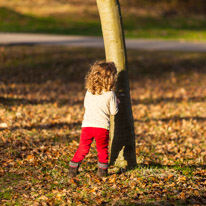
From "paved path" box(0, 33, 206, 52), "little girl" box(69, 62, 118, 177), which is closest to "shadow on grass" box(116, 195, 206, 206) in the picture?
"little girl" box(69, 62, 118, 177)

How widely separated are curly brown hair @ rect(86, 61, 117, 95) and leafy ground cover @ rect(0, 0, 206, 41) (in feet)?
55.9

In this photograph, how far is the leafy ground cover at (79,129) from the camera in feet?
15.2

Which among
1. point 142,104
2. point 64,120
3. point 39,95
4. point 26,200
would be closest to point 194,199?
point 26,200

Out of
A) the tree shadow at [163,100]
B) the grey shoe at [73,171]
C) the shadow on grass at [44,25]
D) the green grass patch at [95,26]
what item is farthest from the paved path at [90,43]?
the grey shoe at [73,171]

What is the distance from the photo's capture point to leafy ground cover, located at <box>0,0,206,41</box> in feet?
74.7

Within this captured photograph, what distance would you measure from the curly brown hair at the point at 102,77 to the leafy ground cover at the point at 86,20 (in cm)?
1704

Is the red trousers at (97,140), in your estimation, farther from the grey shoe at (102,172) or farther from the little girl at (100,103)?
the grey shoe at (102,172)

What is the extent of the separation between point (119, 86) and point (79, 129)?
2642 mm

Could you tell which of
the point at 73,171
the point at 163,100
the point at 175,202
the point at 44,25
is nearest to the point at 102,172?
the point at 73,171

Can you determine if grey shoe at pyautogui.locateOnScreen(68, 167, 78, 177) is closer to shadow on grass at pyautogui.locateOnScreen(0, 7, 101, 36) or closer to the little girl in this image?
the little girl

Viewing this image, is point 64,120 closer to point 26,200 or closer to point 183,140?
point 183,140

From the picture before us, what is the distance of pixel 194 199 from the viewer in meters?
4.45

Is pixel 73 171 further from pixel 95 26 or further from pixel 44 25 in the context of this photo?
pixel 44 25

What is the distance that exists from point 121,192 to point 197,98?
6.74 metres
